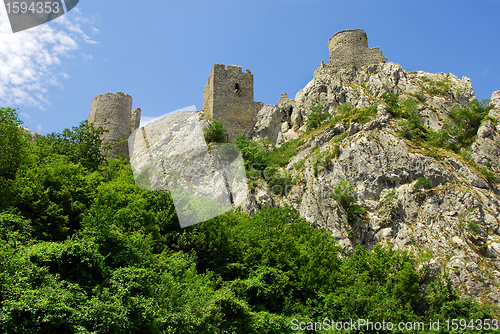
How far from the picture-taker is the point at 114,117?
29.9 meters

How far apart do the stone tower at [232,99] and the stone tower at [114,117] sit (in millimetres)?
7149

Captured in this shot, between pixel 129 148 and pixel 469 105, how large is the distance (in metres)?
26.6

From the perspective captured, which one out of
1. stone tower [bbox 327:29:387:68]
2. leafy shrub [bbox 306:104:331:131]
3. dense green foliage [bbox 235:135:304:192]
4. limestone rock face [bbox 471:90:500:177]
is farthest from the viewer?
stone tower [bbox 327:29:387:68]

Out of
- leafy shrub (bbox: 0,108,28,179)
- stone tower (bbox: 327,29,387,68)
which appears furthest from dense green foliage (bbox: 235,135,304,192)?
leafy shrub (bbox: 0,108,28,179)

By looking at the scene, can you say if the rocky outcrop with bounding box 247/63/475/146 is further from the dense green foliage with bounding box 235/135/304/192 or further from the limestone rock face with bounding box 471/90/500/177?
the limestone rock face with bounding box 471/90/500/177

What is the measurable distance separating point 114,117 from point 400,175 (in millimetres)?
22812

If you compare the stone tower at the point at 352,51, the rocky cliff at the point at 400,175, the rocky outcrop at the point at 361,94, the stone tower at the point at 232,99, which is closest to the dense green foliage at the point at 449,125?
the rocky cliff at the point at 400,175

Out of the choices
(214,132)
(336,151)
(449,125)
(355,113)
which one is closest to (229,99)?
(214,132)

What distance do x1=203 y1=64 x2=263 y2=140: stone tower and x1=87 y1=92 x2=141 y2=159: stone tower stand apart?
23.5ft

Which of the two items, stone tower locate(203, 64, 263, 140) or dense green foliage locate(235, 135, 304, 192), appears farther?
stone tower locate(203, 64, 263, 140)

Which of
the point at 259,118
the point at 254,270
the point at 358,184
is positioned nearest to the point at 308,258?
the point at 254,270

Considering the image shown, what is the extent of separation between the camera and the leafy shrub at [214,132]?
29312 millimetres

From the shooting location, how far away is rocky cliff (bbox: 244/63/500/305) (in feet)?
59.2

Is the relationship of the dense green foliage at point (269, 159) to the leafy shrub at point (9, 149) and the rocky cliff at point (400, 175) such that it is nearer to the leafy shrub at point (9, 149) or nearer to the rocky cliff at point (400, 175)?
the rocky cliff at point (400, 175)
